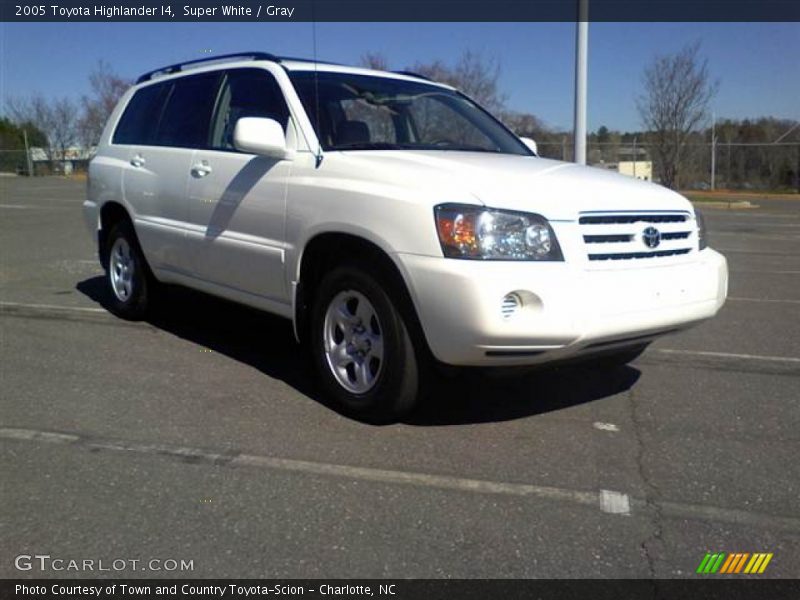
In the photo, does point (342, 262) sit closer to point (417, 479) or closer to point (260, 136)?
point (260, 136)

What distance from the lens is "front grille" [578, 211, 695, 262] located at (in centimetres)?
378

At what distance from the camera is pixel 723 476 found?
3531mm

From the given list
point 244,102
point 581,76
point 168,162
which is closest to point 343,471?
point 244,102

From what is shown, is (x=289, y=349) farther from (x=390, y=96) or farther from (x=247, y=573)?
(x=247, y=573)

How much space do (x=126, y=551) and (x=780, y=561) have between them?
234 cm

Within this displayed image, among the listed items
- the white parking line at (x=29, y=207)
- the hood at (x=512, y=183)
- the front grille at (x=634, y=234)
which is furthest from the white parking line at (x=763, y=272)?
the white parking line at (x=29, y=207)

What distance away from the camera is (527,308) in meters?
3.59

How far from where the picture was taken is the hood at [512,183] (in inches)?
146

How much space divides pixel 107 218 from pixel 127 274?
1.83ft

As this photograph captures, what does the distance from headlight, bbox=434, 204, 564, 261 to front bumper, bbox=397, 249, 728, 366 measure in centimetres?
5

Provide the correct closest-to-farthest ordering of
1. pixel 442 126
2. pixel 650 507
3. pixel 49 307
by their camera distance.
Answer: pixel 650 507
pixel 442 126
pixel 49 307

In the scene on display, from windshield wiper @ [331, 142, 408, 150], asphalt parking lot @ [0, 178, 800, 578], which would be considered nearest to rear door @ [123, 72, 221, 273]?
asphalt parking lot @ [0, 178, 800, 578]

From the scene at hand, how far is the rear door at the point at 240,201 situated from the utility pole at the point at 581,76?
26.2 ft
